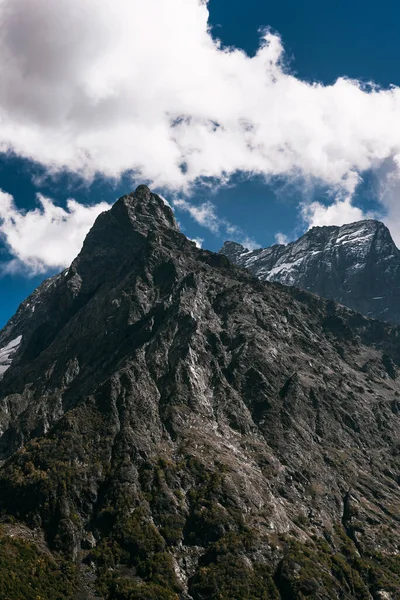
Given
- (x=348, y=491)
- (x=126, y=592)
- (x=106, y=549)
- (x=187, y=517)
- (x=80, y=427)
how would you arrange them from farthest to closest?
1. (x=348, y=491)
2. (x=80, y=427)
3. (x=187, y=517)
4. (x=106, y=549)
5. (x=126, y=592)

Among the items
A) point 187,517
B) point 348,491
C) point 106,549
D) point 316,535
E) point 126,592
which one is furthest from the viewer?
point 348,491

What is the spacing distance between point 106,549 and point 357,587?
221 feet

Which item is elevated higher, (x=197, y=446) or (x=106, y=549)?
(x=197, y=446)

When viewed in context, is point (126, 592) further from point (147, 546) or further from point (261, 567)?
point (261, 567)

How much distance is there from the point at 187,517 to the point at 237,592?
26384 mm

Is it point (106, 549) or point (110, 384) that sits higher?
point (110, 384)

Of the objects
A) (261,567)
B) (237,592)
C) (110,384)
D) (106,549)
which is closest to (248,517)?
(261,567)

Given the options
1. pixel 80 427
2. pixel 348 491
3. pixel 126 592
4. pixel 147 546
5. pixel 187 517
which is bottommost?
pixel 126 592

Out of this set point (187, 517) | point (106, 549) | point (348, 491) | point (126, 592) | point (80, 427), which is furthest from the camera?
point (348, 491)

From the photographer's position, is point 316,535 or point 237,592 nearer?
point 237,592

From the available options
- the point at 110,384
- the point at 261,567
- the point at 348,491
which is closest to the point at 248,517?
the point at 261,567

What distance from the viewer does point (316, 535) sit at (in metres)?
161

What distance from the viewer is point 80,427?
177 metres

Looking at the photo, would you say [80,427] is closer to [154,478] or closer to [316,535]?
[154,478]
